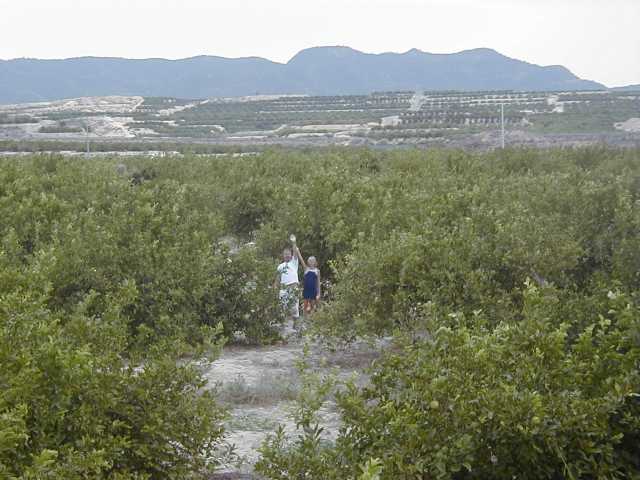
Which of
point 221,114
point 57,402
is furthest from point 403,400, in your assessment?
point 221,114

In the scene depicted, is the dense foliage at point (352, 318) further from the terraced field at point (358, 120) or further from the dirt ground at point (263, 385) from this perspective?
the terraced field at point (358, 120)

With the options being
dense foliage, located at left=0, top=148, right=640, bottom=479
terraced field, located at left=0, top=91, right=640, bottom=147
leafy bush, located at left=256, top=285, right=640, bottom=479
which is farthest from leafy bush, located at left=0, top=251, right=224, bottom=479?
terraced field, located at left=0, top=91, right=640, bottom=147

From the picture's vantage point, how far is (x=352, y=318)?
12.8 meters

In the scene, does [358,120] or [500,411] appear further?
[358,120]

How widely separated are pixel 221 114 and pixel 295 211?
238 ft

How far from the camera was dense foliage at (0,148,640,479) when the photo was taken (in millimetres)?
6156

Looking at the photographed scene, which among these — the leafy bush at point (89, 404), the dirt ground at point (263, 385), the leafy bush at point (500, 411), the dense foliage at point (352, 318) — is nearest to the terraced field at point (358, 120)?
the dense foliage at point (352, 318)

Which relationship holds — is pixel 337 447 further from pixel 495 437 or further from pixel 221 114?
pixel 221 114

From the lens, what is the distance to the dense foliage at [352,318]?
20.2ft

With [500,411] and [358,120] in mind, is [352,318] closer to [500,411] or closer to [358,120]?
[500,411]

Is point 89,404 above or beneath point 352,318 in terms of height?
above

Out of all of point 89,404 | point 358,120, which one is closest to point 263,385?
point 89,404

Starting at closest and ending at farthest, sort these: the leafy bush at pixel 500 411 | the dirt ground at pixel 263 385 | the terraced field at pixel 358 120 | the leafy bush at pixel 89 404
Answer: the leafy bush at pixel 89 404 < the leafy bush at pixel 500 411 < the dirt ground at pixel 263 385 < the terraced field at pixel 358 120

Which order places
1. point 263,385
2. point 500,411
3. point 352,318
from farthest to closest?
point 352,318, point 263,385, point 500,411
